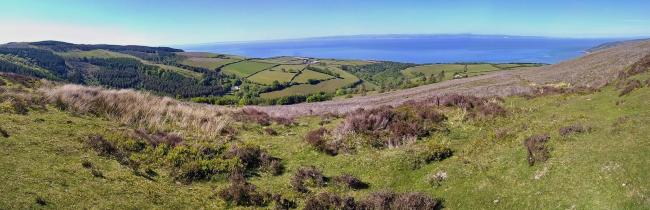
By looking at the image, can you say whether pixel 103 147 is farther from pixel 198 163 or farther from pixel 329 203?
pixel 329 203

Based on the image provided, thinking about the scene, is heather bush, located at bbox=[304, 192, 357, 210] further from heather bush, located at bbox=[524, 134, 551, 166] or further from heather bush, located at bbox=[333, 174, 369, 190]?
heather bush, located at bbox=[524, 134, 551, 166]

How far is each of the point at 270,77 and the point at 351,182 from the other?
546 feet

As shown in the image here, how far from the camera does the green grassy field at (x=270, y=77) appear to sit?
169500 mm

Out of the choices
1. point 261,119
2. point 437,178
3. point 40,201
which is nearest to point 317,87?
point 261,119

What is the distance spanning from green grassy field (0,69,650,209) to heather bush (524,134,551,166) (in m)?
0.24

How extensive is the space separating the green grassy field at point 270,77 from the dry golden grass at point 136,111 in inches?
5448

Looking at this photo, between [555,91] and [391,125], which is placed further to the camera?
[555,91]

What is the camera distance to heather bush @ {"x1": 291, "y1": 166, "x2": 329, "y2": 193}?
15405mm

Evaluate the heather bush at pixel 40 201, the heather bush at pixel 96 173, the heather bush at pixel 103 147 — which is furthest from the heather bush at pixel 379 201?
the heather bush at pixel 103 147

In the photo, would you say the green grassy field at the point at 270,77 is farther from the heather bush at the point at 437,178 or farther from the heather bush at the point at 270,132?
the heather bush at the point at 437,178

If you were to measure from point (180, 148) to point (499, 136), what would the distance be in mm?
13019

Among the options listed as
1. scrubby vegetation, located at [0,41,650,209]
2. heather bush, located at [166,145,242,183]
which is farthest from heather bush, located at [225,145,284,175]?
heather bush, located at [166,145,242,183]

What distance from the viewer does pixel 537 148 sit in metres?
14.7

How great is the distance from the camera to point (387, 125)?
22.2 metres
